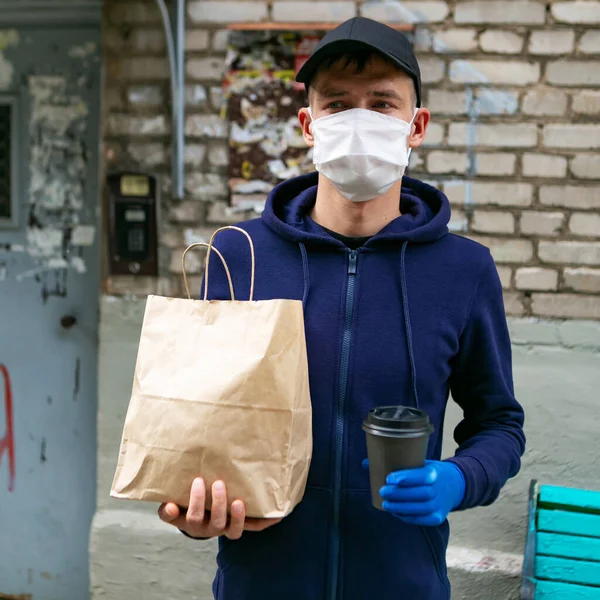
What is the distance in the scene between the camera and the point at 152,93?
2.79 m

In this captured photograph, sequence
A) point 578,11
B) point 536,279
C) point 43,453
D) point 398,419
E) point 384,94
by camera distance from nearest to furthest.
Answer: point 398,419 → point 384,94 → point 578,11 → point 536,279 → point 43,453

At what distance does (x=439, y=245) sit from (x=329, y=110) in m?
0.39

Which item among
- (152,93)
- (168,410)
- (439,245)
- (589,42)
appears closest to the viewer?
(168,410)

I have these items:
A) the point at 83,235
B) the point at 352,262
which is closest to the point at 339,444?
the point at 352,262

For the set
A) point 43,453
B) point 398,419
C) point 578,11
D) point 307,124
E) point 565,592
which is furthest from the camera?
point 43,453

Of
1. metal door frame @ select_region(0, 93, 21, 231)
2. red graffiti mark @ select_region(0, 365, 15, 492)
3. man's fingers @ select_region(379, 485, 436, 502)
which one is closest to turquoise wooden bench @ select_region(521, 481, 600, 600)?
man's fingers @ select_region(379, 485, 436, 502)

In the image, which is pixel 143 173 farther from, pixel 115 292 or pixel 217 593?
pixel 217 593

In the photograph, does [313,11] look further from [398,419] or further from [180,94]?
[398,419]

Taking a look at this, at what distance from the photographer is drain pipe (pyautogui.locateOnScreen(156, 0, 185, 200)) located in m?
2.67

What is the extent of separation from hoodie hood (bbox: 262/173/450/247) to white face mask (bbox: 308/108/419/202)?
0.31 ft

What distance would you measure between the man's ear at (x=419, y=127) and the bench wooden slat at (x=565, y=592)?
1.67 meters

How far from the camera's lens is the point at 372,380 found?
138 cm

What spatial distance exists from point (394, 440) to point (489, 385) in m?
0.37

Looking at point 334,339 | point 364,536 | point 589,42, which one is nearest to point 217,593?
point 364,536
